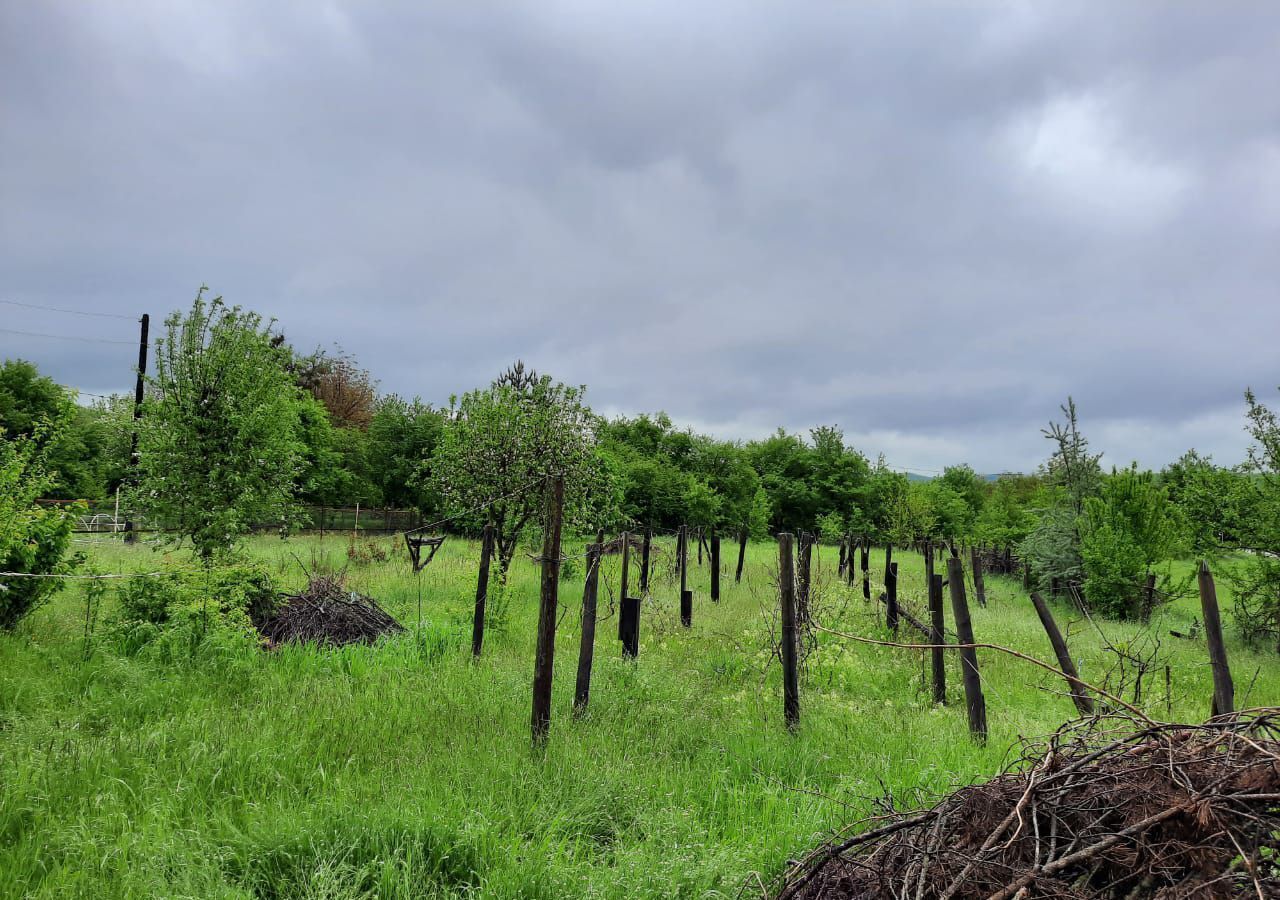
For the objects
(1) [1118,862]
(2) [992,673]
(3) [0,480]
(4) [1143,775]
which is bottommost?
(2) [992,673]

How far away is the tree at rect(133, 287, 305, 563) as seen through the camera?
404 inches

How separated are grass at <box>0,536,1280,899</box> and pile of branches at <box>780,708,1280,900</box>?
936 millimetres

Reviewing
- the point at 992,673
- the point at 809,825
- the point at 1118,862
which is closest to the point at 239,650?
the point at 809,825

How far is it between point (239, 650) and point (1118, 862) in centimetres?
802

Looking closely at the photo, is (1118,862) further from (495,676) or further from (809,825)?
(495,676)

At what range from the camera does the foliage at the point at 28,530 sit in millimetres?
7516

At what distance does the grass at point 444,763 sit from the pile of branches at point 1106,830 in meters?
0.94

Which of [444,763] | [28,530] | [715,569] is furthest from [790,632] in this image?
[28,530]

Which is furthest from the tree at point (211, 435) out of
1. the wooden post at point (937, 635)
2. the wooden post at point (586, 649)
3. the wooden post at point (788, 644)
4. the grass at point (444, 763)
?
the wooden post at point (937, 635)

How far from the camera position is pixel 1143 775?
7.52ft

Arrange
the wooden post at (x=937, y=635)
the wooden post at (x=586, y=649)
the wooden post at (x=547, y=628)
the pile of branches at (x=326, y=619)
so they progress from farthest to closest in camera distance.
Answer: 1. the pile of branches at (x=326, y=619)
2. the wooden post at (x=937, y=635)
3. the wooden post at (x=586, y=649)
4. the wooden post at (x=547, y=628)

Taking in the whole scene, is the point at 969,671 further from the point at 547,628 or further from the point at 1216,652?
the point at 547,628

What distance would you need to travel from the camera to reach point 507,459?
14688mm

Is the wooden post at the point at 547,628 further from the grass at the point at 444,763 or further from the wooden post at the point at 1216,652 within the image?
the wooden post at the point at 1216,652
